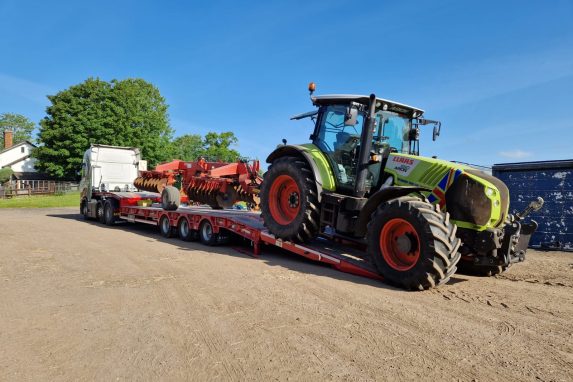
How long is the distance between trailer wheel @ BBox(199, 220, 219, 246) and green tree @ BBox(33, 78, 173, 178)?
32862 mm

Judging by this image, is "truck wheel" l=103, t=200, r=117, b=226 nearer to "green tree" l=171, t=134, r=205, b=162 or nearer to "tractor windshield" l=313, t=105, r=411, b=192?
"tractor windshield" l=313, t=105, r=411, b=192

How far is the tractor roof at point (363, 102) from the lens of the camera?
22.6 feet

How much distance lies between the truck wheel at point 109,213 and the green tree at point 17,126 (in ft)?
227

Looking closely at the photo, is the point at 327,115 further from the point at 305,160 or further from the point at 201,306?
the point at 201,306

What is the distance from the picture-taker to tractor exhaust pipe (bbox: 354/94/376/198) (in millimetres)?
6617

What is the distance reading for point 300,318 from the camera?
446 centimetres

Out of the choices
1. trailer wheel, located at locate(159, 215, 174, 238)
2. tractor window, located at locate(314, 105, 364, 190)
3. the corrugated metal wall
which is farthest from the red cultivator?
the corrugated metal wall

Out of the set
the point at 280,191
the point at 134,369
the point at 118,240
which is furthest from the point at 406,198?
the point at 118,240

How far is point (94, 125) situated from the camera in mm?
38781

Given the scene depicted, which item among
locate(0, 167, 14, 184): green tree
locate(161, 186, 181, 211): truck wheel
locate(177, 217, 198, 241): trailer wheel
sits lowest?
locate(177, 217, 198, 241): trailer wheel

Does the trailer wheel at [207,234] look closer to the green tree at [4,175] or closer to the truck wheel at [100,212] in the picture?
the truck wheel at [100,212]

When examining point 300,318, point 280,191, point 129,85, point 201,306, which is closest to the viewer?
point 300,318

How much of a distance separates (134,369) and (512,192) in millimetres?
11571

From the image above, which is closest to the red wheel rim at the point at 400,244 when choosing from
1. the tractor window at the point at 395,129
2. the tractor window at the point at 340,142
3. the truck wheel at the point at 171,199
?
the tractor window at the point at 340,142
